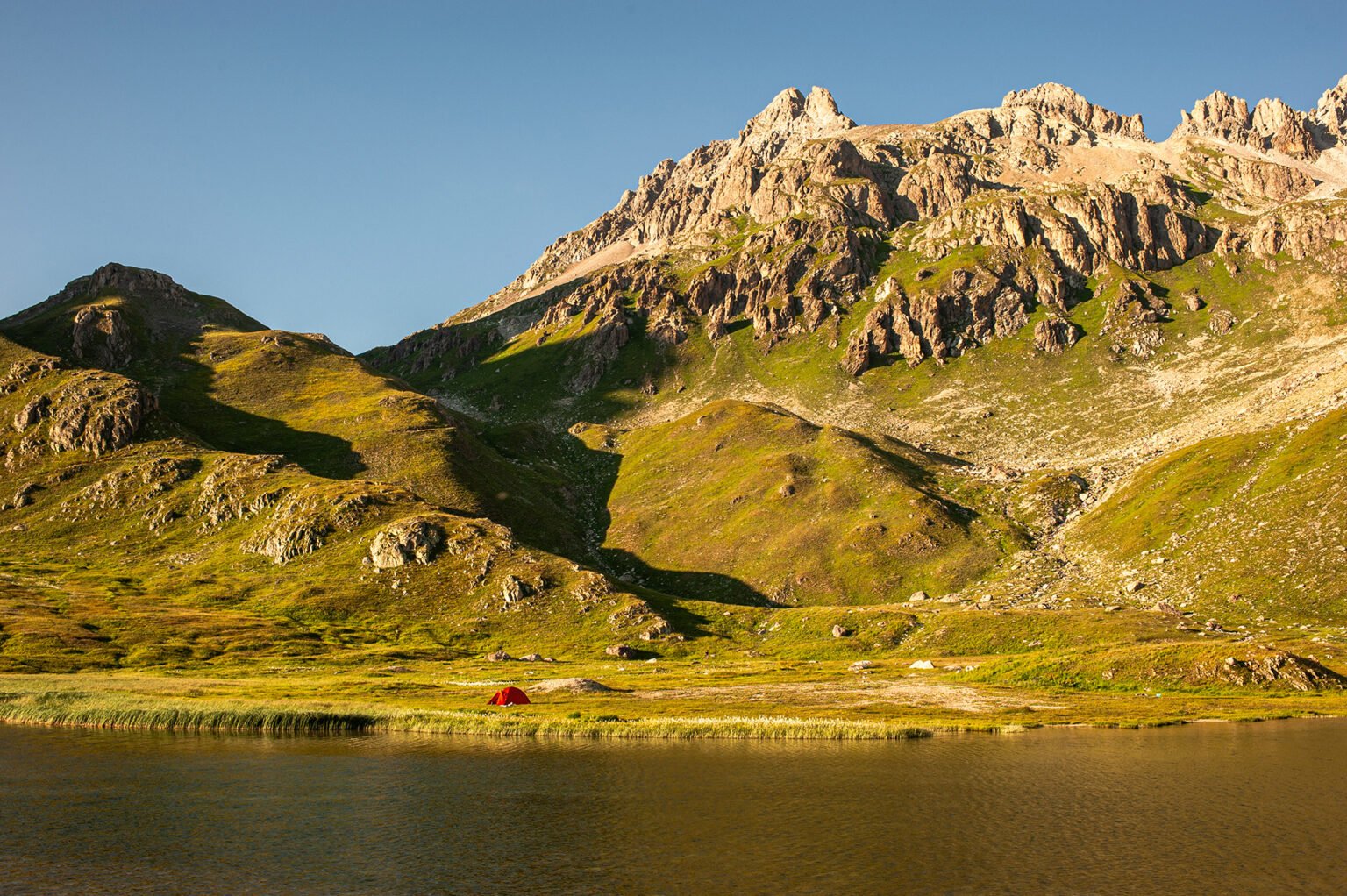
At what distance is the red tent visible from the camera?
95.0 meters

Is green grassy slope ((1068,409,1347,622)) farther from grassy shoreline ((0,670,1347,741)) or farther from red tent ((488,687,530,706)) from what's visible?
red tent ((488,687,530,706))

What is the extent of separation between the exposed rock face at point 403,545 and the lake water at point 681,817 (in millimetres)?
123996

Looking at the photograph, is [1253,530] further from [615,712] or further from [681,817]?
[681,817]

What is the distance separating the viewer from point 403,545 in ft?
640

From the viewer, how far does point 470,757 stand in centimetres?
6588

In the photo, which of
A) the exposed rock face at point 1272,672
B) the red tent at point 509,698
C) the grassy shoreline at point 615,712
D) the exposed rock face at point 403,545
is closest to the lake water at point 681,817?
the grassy shoreline at point 615,712

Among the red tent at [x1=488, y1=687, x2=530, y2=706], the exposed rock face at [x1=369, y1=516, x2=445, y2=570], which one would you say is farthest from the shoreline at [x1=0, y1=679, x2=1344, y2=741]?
the exposed rock face at [x1=369, y1=516, x2=445, y2=570]

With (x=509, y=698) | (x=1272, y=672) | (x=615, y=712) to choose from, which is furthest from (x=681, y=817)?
(x=1272, y=672)

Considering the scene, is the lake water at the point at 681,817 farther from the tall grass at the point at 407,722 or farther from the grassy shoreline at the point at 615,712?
the grassy shoreline at the point at 615,712

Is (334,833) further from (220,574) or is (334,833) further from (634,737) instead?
(220,574)

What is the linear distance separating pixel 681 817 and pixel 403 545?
536 ft

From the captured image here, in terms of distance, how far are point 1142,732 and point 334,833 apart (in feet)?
Result: 229

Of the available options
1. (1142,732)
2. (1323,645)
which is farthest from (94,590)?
(1323,645)

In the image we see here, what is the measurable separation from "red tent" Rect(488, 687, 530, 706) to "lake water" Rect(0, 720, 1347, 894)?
80.7 feet
